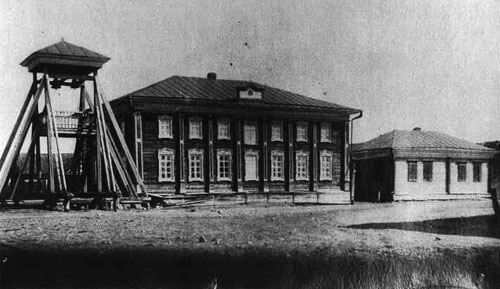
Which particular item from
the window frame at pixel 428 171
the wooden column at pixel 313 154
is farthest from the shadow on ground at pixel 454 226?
the window frame at pixel 428 171

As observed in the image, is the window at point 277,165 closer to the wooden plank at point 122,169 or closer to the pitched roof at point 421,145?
Answer: the pitched roof at point 421,145

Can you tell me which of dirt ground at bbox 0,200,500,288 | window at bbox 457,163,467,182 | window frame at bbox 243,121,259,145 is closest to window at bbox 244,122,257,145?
window frame at bbox 243,121,259,145

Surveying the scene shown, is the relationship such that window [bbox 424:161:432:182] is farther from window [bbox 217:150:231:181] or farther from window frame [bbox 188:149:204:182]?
window frame [bbox 188:149:204:182]

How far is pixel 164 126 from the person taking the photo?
26953 millimetres

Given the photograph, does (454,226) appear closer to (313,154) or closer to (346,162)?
(313,154)

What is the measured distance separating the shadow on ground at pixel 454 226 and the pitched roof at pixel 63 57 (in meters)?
11.0

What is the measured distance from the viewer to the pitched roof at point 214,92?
1057 inches

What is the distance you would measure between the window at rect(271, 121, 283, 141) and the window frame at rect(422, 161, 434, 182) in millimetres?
8779

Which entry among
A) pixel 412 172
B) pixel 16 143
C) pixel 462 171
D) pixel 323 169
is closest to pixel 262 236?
pixel 16 143

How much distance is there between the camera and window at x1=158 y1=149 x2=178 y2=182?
2689cm

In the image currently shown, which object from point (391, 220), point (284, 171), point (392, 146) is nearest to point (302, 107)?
point (284, 171)

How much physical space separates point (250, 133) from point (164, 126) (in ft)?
15.3

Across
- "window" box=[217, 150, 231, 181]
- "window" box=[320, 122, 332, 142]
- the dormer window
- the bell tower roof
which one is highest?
the bell tower roof

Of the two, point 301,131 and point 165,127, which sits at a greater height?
point 165,127
